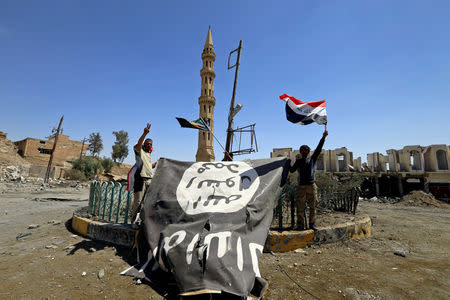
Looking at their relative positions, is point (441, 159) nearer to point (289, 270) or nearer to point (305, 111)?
point (305, 111)

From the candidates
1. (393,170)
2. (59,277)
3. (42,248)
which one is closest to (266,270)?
(59,277)

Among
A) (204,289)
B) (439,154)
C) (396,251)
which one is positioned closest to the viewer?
(204,289)

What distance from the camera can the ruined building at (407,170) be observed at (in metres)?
18.8

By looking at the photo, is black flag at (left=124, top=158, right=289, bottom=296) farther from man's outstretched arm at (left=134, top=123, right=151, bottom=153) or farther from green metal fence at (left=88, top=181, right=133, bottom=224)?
green metal fence at (left=88, top=181, right=133, bottom=224)

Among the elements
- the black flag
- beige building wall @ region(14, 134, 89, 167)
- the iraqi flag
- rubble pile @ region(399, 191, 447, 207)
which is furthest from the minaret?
the black flag

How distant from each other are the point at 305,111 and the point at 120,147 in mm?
55770

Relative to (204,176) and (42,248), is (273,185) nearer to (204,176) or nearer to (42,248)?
(204,176)

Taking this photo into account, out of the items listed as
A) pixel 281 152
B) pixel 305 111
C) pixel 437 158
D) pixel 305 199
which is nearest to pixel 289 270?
pixel 305 199

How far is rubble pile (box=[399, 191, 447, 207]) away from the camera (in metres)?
16.0

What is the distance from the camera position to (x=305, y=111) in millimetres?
4965

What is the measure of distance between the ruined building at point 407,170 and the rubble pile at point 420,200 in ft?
7.10

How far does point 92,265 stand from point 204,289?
203cm

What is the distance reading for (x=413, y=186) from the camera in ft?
67.2

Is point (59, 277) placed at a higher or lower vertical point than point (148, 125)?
lower
